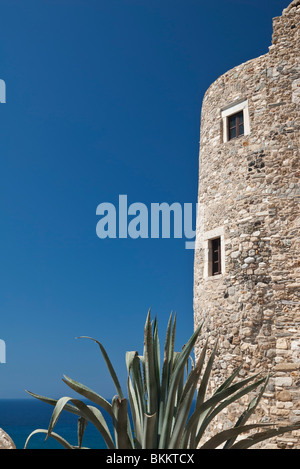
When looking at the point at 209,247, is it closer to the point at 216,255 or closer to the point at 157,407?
the point at 216,255

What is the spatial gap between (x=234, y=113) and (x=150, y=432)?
24.5 ft

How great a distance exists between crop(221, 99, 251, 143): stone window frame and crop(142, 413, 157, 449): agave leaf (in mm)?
6819

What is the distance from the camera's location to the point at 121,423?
4305mm

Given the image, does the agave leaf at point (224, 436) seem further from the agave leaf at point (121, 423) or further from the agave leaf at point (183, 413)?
the agave leaf at point (121, 423)

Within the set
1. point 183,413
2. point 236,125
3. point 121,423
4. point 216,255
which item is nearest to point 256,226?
point 216,255

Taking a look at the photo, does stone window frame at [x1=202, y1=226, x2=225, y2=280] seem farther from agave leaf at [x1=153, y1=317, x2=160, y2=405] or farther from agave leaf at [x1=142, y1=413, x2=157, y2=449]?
agave leaf at [x1=142, y1=413, x2=157, y2=449]

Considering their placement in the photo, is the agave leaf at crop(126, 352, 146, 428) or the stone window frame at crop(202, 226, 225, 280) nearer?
the agave leaf at crop(126, 352, 146, 428)

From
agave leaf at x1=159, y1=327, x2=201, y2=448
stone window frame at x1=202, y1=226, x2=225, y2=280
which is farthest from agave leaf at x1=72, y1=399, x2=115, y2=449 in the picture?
stone window frame at x1=202, y1=226, x2=225, y2=280

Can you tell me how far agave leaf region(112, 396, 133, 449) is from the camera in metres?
4.22

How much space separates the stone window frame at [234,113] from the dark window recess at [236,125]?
64 millimetres

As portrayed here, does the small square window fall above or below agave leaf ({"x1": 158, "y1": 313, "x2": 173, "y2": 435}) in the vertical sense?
above

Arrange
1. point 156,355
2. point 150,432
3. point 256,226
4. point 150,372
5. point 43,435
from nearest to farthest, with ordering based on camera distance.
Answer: point 150,432
point 150,372
point 156,355
point 256,226
point 43,435

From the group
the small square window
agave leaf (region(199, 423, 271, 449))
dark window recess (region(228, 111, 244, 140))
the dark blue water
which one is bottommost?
the dark blue water
